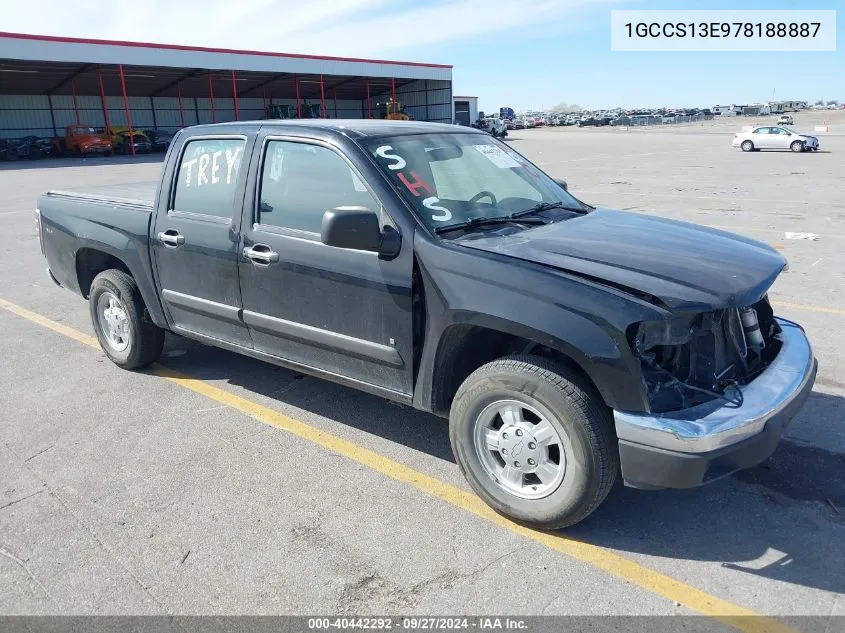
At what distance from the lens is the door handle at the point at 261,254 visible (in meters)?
3.91

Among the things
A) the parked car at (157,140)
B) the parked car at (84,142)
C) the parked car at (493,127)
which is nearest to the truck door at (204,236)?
the parked car at (84,142)

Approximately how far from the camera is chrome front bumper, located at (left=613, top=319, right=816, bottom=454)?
268 cm

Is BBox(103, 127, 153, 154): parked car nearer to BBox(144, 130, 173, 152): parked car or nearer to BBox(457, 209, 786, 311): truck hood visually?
BBox(144, 130, 173, 152): parked car

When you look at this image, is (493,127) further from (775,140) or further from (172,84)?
(775,140)

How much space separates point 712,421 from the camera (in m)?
2.74

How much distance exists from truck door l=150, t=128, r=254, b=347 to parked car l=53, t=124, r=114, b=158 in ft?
116

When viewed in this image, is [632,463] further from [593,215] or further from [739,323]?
[593,215]

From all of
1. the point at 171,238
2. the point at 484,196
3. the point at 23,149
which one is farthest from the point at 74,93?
the point at 484,196

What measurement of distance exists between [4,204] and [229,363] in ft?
46.9

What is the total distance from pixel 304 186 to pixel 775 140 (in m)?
32.6

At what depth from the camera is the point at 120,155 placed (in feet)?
125

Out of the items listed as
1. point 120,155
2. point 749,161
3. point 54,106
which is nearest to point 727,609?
point 749,161

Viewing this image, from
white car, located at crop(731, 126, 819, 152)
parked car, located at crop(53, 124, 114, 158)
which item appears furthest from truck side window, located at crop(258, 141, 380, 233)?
parked car, located at crop(53, 124, 114, 158)

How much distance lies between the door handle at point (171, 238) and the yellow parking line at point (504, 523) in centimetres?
106
